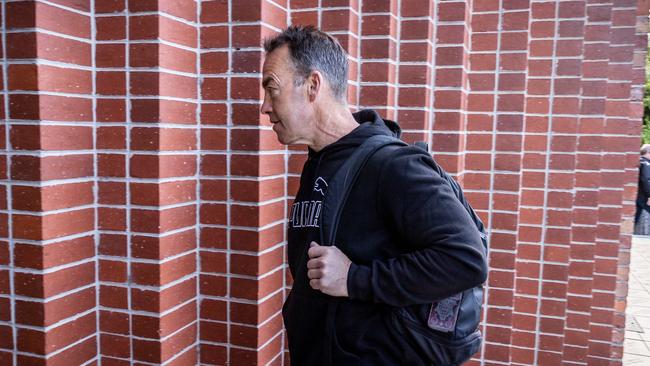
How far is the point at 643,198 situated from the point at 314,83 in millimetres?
10349

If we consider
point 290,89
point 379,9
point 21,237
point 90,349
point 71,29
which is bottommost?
point 90,349

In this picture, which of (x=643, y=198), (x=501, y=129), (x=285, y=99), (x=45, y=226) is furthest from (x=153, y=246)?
(x=643, y=198)

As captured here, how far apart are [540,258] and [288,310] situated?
2459mm

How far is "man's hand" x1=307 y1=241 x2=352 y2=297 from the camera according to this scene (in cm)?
155

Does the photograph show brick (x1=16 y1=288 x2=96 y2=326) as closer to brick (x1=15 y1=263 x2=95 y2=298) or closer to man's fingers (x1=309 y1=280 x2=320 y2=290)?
brick (x1=15 y1=263 x2=95 y2=298)

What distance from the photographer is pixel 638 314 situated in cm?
672

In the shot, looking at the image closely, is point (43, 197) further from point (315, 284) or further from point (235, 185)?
point (315, 284)

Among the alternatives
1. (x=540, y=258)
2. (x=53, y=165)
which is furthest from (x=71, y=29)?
(x=540, y=258)

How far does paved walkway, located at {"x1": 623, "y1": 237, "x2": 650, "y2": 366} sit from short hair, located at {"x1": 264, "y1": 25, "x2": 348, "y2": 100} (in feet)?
15.6

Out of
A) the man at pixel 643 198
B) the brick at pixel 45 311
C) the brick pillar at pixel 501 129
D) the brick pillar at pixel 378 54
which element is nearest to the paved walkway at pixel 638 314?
the man at pixel 643 198

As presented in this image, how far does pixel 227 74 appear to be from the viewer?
2346 millimetres

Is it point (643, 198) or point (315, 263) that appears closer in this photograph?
point (315, 263)

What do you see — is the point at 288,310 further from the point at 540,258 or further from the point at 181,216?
the point at 540,258

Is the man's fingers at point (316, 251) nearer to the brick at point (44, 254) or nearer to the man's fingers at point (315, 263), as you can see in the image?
the man's fingers at point (315, 263)
